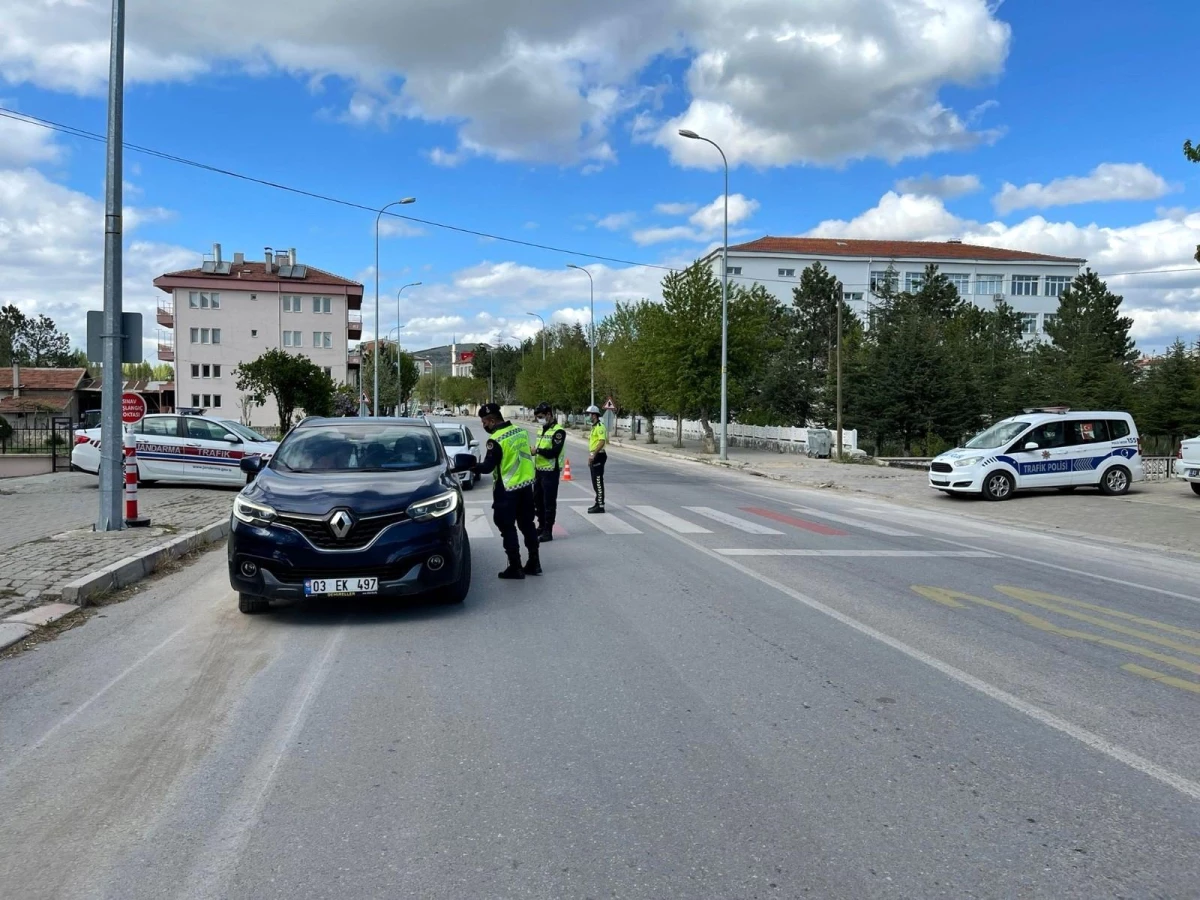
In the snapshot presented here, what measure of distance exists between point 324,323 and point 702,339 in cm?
4159

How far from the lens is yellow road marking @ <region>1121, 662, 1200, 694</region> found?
5.50 m

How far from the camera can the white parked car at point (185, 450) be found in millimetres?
18781

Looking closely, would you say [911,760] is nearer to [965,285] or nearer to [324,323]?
[324,323]

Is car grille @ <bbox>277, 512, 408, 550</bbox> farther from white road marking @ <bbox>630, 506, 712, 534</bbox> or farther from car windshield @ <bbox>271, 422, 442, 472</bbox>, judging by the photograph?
white road marking @ <bbox>630, 506, 712, 534</bbox>

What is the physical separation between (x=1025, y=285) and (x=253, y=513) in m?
92.5

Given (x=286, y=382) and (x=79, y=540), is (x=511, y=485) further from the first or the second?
(x=286, y=382)

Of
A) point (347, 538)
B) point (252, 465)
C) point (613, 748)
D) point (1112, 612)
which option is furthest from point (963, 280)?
point (613, 748)

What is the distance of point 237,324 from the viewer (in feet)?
223

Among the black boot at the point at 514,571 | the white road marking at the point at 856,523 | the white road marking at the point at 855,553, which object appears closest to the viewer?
→ the black boot at the point at 514,571

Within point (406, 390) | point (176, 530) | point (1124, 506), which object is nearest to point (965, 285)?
point (406, 390)

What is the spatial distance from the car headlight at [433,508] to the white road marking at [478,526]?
153 inches

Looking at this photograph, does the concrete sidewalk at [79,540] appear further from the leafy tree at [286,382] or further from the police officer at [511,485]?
the leafy tree at [286,382]

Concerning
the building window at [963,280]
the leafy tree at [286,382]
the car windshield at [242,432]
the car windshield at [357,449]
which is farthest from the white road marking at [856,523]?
the building window at [963,280]

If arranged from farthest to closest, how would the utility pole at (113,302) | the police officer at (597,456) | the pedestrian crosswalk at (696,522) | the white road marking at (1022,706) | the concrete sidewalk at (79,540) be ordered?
1. the police officer at (597,456)
2. the pedestrian crosswalk at (696,522)
3. the utility pole at (113,302)
4. the concrete sidewalk at (79,540)
5. the white road marking at (1022,706)
